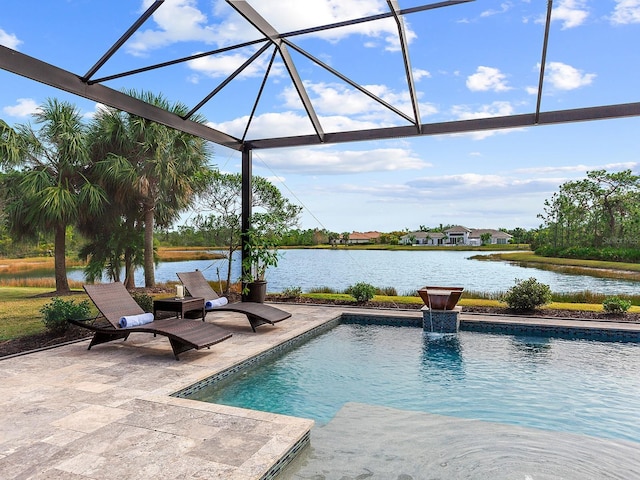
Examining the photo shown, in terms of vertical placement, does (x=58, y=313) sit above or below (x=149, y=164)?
below

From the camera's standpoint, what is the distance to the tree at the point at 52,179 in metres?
6.22

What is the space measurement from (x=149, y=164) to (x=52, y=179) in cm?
224

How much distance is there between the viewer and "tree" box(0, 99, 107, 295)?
20.4 ft

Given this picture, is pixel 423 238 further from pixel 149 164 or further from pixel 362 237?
pixel 149 164

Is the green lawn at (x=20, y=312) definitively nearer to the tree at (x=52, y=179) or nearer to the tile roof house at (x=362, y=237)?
the tree at (x=52, y=179)

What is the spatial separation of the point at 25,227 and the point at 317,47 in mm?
5389

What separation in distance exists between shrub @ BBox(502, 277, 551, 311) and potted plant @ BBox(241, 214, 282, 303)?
200 inches

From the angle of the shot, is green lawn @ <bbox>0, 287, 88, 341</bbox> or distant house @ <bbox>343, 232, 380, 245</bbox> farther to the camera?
distant house @ <bbox>343, 232, 380, 245</bbox>

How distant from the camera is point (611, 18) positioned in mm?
6977

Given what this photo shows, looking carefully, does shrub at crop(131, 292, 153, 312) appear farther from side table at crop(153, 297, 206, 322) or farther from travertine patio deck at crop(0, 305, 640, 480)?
travertine patio deck at crop(0, 305, 640, 480)

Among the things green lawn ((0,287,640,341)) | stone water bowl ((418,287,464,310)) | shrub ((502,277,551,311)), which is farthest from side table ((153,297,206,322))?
shrub ((502,277,551,311))

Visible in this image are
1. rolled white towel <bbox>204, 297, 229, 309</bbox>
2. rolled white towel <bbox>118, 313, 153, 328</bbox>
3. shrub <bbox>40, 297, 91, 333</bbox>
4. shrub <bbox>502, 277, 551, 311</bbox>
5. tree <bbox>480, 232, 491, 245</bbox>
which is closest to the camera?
rolled white towel <bbox>118, 313, 153, 328</bbox>

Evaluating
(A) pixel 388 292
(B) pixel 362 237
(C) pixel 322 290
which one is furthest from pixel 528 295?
(B) pixel 362 237

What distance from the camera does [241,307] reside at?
23.7 feet
